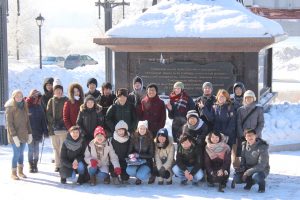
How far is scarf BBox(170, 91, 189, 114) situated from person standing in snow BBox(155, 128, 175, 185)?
560 millimetres

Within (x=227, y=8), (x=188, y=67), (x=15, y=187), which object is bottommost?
(x=15, y=187)

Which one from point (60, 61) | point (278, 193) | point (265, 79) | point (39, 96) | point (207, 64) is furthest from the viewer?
point (60, 61)

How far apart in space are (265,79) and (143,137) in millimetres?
7476

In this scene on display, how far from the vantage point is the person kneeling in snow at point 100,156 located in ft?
30.0

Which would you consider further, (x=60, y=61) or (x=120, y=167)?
(x=60, y=61)

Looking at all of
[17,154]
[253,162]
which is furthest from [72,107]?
[253,162]

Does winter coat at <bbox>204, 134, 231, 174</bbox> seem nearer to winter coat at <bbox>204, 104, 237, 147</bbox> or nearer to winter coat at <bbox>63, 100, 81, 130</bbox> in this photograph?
winter coat at <bbox>204, 104, 237, 147</bbox>

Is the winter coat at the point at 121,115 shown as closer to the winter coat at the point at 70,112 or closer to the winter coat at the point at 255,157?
the winter coat at the point at 70,112

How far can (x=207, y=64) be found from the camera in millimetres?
12164

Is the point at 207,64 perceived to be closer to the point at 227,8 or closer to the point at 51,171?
the point at 227,8

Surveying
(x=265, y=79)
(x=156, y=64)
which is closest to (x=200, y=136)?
(x=156, y=64)

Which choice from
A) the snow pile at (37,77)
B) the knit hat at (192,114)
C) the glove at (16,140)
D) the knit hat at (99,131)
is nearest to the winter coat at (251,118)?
the knit hat at (192,114)

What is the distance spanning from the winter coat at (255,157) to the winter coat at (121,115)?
177 cm

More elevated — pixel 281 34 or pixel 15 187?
pixel 281 34
